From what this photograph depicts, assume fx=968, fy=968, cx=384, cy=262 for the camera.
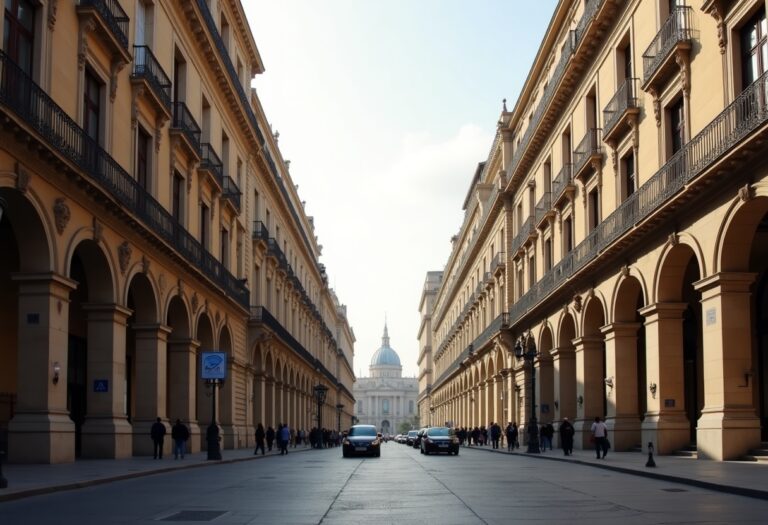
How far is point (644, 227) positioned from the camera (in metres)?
28.0

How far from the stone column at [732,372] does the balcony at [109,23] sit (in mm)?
16384

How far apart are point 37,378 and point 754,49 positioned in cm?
1801

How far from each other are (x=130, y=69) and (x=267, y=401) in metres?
29.6

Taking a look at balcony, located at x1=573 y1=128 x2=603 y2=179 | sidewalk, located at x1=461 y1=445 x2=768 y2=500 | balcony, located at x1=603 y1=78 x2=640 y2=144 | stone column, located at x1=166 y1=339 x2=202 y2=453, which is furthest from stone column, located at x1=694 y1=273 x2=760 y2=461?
stone column, located at x1=166 y1=339 x2=202 y2=453

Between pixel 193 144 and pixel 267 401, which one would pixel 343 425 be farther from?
pixel 193 144

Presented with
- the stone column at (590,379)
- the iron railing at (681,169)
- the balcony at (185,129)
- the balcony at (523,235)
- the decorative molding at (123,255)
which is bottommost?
the stone column at (590,379)

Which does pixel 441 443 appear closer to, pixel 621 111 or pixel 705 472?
pixel 621 111

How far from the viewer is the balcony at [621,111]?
3044cm

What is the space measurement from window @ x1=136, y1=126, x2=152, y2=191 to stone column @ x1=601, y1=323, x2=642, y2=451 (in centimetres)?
1607

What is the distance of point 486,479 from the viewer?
21344 millimetres

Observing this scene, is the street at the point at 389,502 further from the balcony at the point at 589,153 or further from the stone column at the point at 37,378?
the balcony at the point at 589,153

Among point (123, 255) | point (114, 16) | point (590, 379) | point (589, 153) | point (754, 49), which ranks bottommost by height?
point (590, 379)

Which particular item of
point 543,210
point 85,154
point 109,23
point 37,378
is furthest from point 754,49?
point 543,210

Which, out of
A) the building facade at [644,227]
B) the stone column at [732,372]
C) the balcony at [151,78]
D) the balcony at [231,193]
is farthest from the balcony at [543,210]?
the stone column at [732,372]
